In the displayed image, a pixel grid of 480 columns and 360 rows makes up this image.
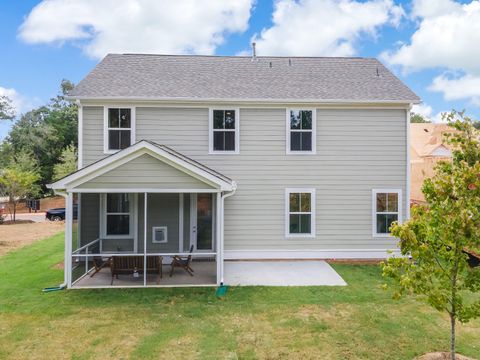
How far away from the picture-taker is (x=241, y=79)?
12.5m

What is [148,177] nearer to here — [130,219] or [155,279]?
[155,279]

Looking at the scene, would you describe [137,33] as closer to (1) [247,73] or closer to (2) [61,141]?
(1) [247,73]

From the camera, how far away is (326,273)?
1002 cm

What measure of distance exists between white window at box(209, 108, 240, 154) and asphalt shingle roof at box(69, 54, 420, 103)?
60 centimetres

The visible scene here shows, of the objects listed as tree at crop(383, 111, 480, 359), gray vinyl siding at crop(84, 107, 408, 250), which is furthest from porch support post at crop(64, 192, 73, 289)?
tree at crop(383, 111, 480, 359)

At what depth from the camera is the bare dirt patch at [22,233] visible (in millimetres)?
14415

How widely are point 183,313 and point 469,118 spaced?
6.77 m

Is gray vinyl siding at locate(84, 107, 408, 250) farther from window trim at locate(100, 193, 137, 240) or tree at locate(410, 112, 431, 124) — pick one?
tree at locate(410, 112, 431, 124)

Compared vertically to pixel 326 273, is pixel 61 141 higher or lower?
higher

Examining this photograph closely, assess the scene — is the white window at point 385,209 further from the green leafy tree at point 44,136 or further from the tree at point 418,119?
Answer: the tree at point 418,119

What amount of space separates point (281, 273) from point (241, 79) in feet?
23.7

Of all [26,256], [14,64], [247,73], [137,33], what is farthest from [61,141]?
[247,73]

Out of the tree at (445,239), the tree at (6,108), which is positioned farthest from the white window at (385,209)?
the tree at (6,108)

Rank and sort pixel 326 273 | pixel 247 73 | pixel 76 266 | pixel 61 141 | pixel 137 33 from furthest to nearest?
pixel 61 141 → pixel 137 33 → pixel 247 73 → pixel 76 266 → pixel 326 273
